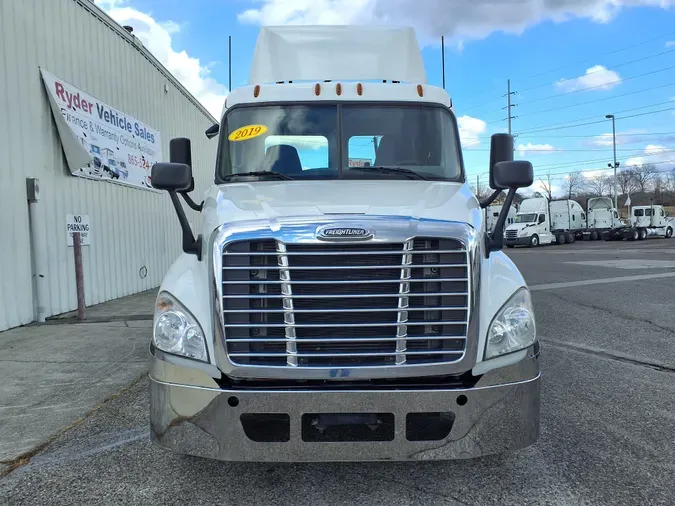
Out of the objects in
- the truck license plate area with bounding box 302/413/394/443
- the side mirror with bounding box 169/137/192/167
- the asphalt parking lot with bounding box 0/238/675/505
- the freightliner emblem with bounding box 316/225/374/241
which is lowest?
the asphalt parking lot with bounding box 0/238/675/505

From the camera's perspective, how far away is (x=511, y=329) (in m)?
2.96

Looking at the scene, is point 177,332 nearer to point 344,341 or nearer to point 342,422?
point 344,341

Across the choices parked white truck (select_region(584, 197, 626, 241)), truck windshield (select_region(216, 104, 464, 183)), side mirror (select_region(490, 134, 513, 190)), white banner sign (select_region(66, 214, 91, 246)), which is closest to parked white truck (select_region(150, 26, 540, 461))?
truck windshield (select_region(216, 104, 464, 183))

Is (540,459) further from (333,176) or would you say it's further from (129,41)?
(129,41)

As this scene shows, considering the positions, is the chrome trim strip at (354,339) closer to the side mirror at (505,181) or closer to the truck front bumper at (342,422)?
the truck front bumper at (342,422)

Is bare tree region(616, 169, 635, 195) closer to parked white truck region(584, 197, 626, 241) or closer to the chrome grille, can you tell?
parked white truck region(584, 197, 626, 241)

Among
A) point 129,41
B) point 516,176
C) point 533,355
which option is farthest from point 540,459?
point 129,41

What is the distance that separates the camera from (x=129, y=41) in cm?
1204

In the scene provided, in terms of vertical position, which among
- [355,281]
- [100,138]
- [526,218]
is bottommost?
[355,281]

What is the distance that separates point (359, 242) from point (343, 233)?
96 mm

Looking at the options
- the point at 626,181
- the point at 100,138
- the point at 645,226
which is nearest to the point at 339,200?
the point at 100,138

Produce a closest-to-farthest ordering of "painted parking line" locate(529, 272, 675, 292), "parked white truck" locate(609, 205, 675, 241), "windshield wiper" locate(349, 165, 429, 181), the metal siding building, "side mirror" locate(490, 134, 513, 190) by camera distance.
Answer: "windshield wiper" locate(349, 165, 429, 181), "side mirror" locate(490, 134, 513, 190), the metal siding building, "painted parking line" locate(529, 272, 675, 292), "parked white truck" locate(609, 205, 675, 241)

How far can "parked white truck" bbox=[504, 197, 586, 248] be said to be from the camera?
35312 mm

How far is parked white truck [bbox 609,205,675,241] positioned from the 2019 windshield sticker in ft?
137
